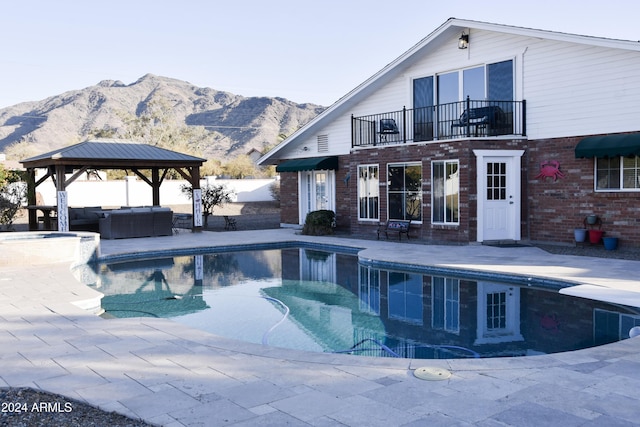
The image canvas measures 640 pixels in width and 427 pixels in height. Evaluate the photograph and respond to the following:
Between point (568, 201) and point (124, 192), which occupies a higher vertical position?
point (124, 192)

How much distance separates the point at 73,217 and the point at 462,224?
1212 cm

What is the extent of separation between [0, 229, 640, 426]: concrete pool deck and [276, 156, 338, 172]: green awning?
12.4 metres

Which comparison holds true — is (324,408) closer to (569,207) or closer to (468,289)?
(468,289)

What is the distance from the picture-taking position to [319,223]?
17766 mm

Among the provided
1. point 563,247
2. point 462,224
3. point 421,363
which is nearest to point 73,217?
point 462,224

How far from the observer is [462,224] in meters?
14.0

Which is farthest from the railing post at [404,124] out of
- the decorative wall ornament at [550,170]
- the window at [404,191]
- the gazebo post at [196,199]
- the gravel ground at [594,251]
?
the gazebo post at [196,199]

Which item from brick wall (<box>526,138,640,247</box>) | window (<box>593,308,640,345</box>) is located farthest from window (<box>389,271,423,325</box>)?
brick wall (<box>526,138,640,247</box>)

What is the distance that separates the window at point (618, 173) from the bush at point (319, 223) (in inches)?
318

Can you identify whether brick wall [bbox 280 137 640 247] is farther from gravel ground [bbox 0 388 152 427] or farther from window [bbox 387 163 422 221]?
gravel ground [bbox 0 388 152 427]

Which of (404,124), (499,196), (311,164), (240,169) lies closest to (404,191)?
(404,124)

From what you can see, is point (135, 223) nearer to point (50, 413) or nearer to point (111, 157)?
point (111, 157)

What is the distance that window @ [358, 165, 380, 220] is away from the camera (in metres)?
17.1

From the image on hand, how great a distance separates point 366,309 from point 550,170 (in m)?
7.53
